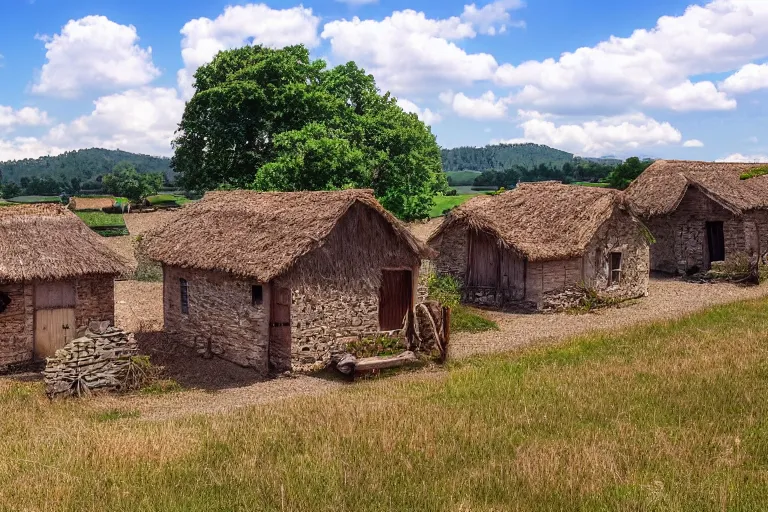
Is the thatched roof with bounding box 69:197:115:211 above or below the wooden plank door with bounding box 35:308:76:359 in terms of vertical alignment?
above

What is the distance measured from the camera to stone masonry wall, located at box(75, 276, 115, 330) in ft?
65.9

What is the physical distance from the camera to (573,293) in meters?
27.3

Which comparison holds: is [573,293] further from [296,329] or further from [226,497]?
[226,497]

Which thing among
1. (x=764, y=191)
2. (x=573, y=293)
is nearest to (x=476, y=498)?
(x=573, y=293)

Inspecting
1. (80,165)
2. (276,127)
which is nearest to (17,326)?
(276,127)

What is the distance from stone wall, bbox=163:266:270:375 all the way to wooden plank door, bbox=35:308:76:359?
310 cm

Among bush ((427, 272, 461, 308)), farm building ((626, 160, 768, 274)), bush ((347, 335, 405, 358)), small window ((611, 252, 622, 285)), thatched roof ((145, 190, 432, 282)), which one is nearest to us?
thatched roof ((145, 190, 432, 282))

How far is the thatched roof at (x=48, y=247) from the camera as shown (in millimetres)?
18672

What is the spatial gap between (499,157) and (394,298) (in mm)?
160538

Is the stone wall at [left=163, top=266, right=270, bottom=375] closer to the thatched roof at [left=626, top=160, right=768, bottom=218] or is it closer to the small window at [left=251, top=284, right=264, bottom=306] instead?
the small window at [left=251, top=284, right=264, bottom=306]

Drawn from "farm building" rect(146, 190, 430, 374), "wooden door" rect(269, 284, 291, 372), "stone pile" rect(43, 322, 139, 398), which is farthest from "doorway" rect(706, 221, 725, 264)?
"stone pile" rect(43, 322, 139, 398)

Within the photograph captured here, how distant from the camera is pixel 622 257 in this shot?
2881cm

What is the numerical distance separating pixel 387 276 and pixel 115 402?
754 centimetres

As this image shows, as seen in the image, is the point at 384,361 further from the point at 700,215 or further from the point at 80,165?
the point at 80,165
